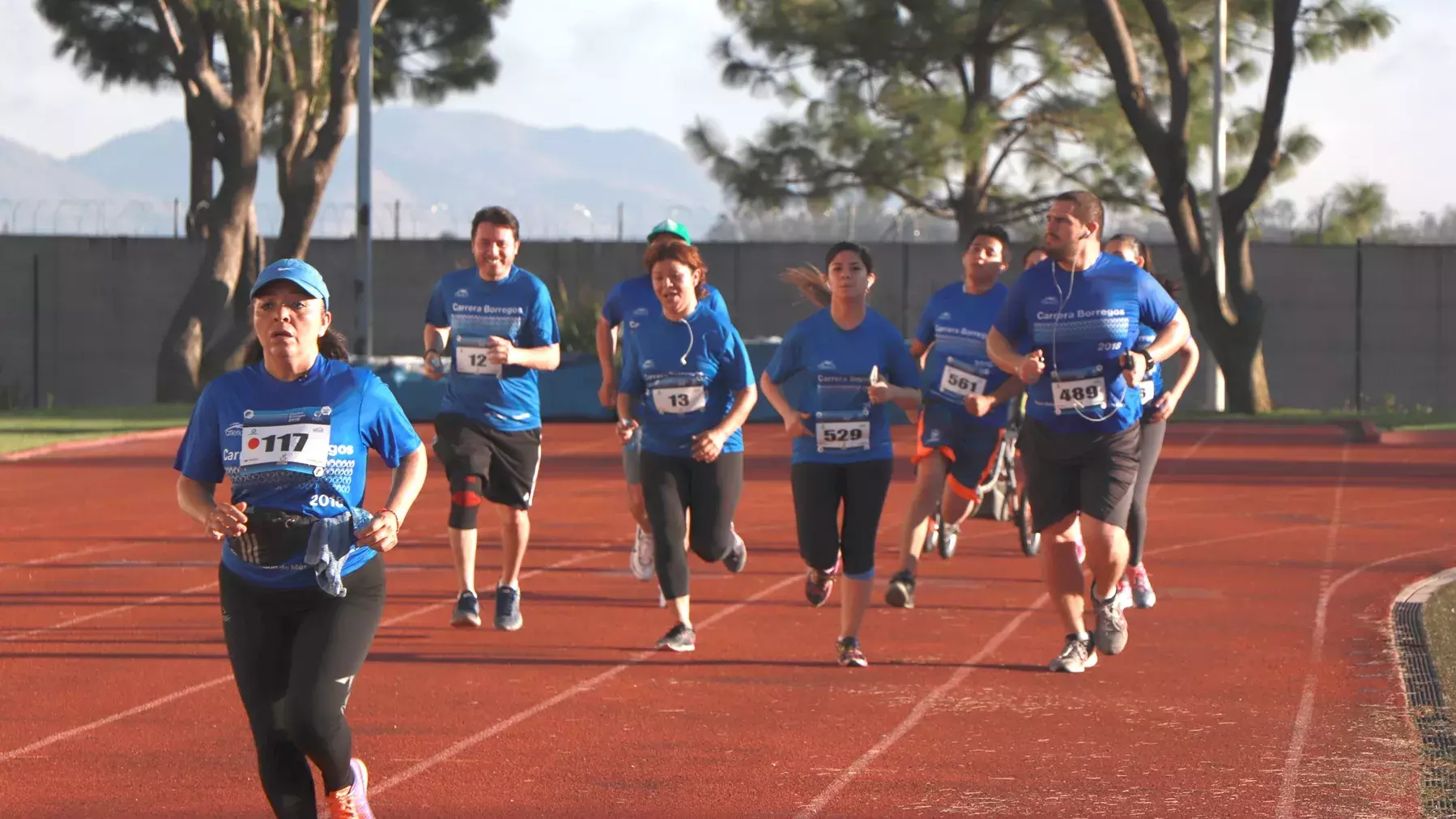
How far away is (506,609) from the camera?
10070 mm

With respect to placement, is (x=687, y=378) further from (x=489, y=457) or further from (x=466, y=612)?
(x=466, y=612)

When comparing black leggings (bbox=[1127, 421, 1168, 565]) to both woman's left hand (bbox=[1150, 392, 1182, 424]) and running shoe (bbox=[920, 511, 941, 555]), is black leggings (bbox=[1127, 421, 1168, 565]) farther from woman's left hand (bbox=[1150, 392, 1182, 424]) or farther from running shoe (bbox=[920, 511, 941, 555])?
running shoe (bbox=[920, 511, 941, 555])

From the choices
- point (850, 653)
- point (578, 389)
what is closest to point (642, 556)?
point (850, 653)

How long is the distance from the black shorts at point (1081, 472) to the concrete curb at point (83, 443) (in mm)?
15360

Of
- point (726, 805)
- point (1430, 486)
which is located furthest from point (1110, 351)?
point (1430, 486)

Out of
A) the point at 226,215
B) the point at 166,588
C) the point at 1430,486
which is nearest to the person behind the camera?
the point at 166,588

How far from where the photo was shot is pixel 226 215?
108 ft

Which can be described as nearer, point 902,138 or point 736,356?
point 736,356

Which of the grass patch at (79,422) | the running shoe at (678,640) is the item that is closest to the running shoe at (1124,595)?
the running shoe at (678,640)

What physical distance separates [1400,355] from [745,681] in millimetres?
29245

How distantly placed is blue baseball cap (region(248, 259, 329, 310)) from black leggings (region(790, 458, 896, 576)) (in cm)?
375

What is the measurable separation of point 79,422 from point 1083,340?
21.3m

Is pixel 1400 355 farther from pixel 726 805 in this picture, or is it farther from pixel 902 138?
pixel 726 805

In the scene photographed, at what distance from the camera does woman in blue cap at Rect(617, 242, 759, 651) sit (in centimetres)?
930
